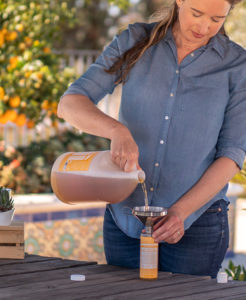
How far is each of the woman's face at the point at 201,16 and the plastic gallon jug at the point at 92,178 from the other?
48cm

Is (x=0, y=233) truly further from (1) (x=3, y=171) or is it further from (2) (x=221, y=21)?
(1) (x=3, y=171)

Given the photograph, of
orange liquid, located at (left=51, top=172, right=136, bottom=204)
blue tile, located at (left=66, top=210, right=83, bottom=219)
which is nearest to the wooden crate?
orange liquid, located at (left=51, top=172, right=136, bottom=204)

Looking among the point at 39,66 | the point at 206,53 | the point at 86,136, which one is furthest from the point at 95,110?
the point at 86,136

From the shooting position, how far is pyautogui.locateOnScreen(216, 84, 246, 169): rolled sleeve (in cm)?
240

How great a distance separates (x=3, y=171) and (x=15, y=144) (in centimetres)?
94

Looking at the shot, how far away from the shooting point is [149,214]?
2.13m

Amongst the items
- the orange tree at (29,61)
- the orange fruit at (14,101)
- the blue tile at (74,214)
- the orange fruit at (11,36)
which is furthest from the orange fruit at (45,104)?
the blue tile at (74,214)

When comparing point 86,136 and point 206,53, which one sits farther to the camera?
point 86,136

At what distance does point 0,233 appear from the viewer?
2547 millimetres

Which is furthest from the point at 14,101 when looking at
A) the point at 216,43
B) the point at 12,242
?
the point at 216,43

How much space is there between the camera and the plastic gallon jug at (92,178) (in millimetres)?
2250

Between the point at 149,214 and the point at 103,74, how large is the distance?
0.57 meters

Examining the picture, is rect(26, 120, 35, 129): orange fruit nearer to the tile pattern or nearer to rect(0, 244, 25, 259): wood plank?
the tile pattern

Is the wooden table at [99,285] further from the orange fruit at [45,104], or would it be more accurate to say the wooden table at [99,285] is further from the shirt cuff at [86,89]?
the orange fruit at [45,104]
